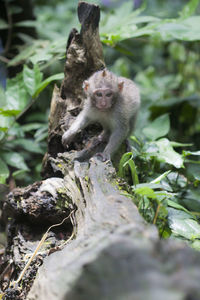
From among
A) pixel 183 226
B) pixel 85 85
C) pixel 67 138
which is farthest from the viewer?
pixel 85 85

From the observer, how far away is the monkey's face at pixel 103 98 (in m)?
3.81

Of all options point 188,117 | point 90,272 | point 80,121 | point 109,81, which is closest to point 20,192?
point 80,121

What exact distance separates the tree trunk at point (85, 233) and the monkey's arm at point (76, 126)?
0.39 feet

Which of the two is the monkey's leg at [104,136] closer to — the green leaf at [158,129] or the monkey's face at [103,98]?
the monkey's face at [103,98]

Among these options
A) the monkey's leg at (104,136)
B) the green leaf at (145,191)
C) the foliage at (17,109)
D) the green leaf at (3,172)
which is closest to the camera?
the green leaf at (145,191)

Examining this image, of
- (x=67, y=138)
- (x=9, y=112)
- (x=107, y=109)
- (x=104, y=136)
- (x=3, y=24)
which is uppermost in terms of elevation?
(x=3, y=24)

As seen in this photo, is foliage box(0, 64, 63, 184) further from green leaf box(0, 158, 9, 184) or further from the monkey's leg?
the monkey's leg

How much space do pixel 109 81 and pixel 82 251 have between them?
2449 mm

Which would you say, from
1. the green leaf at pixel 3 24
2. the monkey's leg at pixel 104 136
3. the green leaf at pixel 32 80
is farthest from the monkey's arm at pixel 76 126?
the green leaf at pixel 3 24

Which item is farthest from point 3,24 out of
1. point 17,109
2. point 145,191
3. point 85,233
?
point 85,233

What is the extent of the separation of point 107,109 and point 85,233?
2.20 meters

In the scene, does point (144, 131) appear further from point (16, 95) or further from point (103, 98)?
point (16, 95)

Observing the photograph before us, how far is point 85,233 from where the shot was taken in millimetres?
1960

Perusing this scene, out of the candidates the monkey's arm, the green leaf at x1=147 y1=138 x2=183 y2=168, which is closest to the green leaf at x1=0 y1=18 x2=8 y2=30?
the monkey's arm
